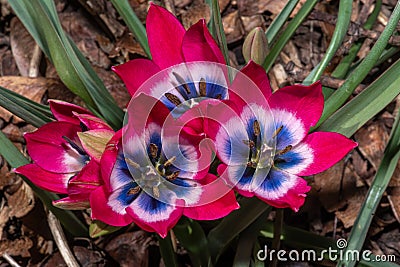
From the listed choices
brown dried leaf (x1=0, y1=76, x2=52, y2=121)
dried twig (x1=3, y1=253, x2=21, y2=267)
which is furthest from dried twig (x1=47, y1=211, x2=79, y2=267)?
brown dried leaf (x1=0, y1=76, x2=52, y2=121)

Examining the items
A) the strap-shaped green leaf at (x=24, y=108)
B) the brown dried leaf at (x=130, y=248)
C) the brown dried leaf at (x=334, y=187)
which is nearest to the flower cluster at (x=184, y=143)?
the strap-shaped green leaf at (x=24, y=108)

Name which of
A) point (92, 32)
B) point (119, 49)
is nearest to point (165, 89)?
point (119, 49)

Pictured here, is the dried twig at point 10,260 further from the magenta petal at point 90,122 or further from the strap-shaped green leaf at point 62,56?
the magenta petal at point 90,122

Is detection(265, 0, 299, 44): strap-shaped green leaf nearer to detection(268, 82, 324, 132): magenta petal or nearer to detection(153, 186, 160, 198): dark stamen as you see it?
detection(268, 82, 324, 132): magenta petal

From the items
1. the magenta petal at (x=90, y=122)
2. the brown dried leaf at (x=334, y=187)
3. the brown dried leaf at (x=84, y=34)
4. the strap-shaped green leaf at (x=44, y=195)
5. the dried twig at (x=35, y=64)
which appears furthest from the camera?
the brown dried leaf at (x=84, y=34)

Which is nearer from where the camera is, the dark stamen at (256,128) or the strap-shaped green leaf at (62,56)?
the dark stamen at (256,128)

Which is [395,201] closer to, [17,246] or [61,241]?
[61,241]

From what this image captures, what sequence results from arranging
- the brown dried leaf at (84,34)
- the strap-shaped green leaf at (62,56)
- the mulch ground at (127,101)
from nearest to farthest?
the strap-shaped green leaf at (62,56) → the mulch ground at (127,101) → the brown dried leaf at (84,34)

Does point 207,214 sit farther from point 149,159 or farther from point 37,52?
point 37,52
